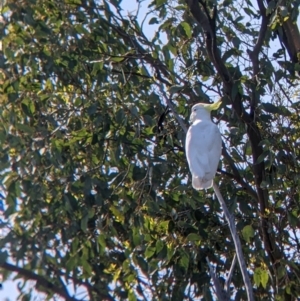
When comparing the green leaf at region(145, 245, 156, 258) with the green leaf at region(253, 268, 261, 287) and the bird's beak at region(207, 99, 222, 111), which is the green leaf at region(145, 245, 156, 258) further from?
the bird's beak at region(207, 99, 222, 111)

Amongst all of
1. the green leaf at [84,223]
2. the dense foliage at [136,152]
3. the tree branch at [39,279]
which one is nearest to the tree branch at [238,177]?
the dense foliage at [136,152]

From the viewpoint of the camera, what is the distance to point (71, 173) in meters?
3.80

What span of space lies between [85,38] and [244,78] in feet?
2.35

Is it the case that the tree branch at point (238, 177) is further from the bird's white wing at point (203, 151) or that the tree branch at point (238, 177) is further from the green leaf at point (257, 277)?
the green leaf at point (257, 277)

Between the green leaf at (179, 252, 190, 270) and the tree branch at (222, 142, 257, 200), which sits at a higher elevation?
the tree branch at (222, 142, 257, 200)

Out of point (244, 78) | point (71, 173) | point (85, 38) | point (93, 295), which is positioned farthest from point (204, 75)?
point (93, 295)

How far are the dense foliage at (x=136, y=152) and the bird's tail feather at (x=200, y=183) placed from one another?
165mm

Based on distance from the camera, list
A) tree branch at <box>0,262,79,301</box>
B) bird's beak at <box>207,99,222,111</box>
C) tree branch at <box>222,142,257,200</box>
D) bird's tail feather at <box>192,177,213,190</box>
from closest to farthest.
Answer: tree branch at <box>0,262,79,301</box> < bird's tail feather at <box>192,177,213,190</box> < bird's beak at <box>207,99,222,111</box> < tree branch at <box>222,142,257,200</box>

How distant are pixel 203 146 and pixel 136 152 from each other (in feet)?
0.93

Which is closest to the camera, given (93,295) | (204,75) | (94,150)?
(93,295)

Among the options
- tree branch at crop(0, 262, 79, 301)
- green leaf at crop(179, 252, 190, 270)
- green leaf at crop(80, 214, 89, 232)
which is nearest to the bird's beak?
green leaf at crop(179, 252, 190, 270)

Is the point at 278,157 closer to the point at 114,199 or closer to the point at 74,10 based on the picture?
the point at 114,199

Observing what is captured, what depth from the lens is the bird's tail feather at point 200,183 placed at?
3777 mm

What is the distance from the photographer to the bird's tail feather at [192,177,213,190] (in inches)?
149
